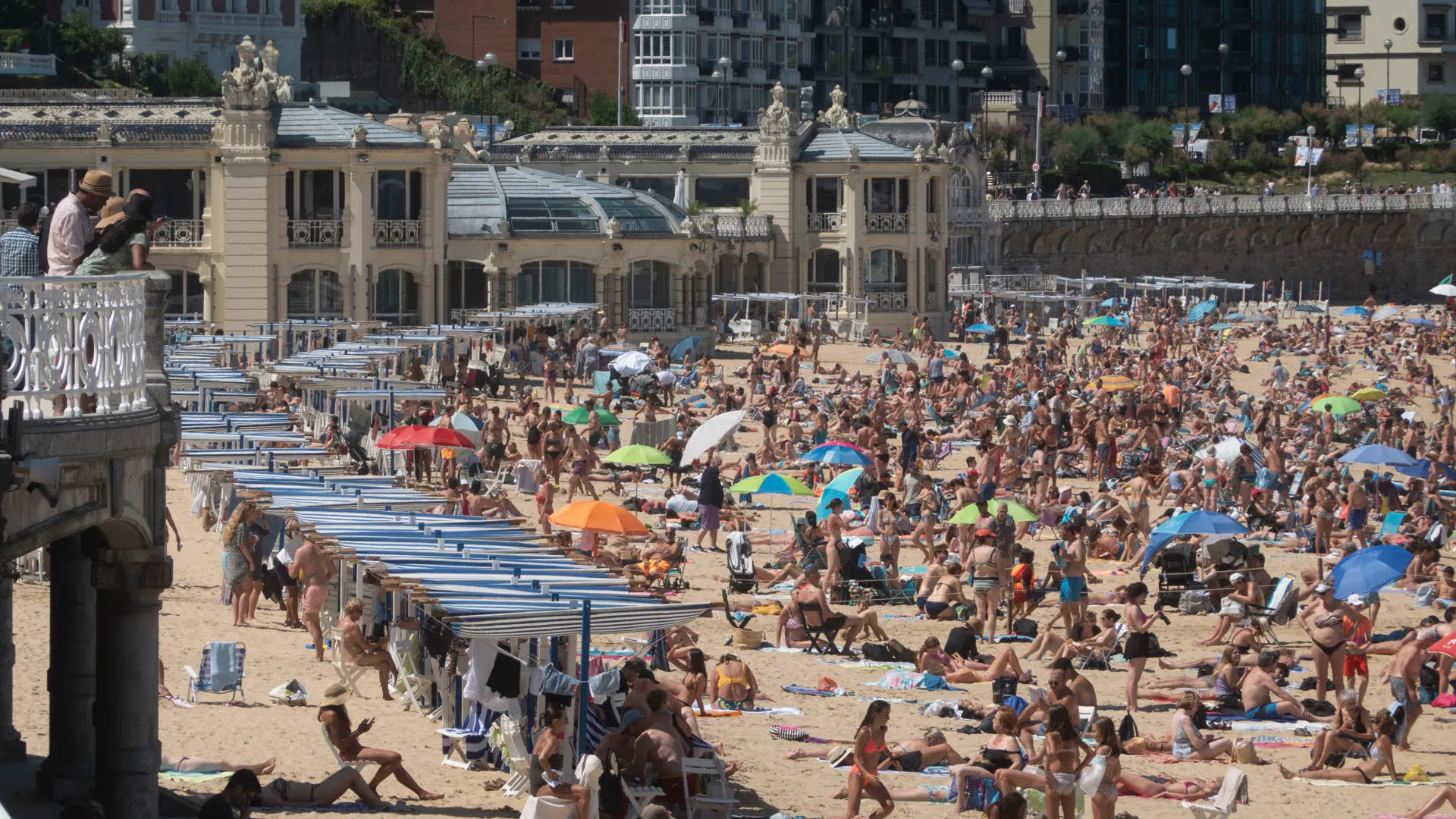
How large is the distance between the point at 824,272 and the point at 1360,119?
183 feet

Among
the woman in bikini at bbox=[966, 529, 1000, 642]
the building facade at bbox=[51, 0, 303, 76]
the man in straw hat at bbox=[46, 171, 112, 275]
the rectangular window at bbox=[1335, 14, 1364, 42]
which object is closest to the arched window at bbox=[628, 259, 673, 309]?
the building facade at bbox=[51, 0, 303, 76]

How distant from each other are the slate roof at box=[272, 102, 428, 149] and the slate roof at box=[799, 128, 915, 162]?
1243 cm

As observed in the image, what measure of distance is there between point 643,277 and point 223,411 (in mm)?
20876

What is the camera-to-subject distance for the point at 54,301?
32.6 ft

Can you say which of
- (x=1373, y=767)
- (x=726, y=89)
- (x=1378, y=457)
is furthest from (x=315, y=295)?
(x=726, y=89)

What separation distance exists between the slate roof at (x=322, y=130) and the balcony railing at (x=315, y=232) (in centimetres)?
146

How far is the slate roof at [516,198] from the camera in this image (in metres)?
45.6

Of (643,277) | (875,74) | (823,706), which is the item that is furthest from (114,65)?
(823,706)

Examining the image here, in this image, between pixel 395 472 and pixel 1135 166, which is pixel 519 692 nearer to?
pixel 395 472

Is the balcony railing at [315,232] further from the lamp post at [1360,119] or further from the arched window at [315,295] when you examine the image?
the lamp post at [1360,119]

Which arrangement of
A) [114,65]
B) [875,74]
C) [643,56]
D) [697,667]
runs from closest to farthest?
1. [697,667]
2. [114,65]
3. [643,56]
4. [875,74]

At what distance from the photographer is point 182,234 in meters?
42.6

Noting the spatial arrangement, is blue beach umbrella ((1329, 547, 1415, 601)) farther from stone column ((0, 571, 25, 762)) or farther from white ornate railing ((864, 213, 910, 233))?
white ornate railing ((864, 213, 910, 233))

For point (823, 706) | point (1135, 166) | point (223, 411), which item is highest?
point (1135, 166)
